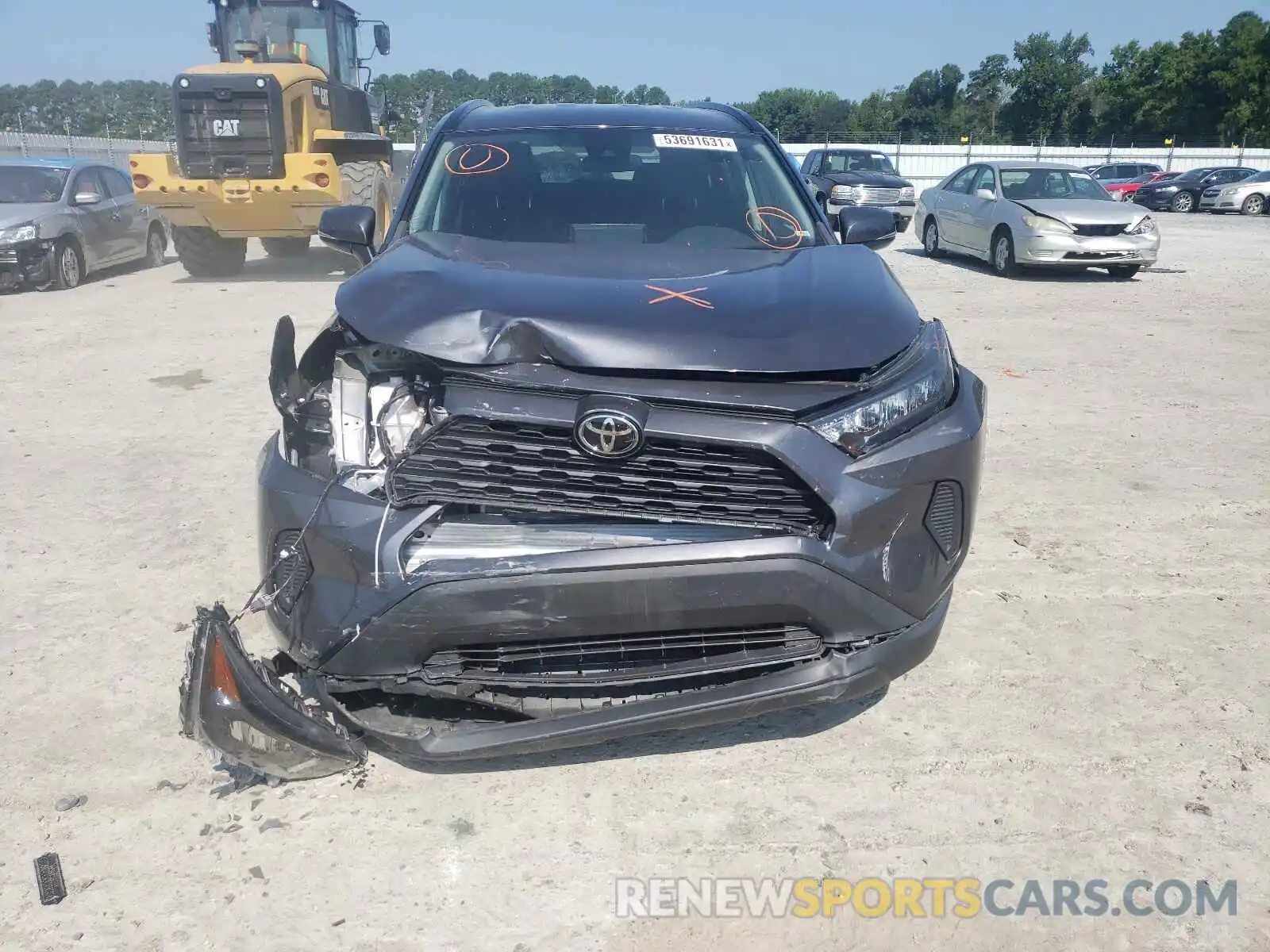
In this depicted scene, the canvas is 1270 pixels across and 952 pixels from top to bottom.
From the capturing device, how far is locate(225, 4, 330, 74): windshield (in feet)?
42.0

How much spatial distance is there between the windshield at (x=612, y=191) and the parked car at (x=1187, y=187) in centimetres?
2829

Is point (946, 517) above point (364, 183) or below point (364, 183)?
below

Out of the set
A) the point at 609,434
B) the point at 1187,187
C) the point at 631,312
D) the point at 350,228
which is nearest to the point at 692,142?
the point at 350,228

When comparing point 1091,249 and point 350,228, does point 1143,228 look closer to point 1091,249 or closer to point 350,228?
point 1091,249

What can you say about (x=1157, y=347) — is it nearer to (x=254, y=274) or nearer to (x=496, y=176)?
(x=496, y=176)

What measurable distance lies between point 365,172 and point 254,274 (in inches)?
96.7

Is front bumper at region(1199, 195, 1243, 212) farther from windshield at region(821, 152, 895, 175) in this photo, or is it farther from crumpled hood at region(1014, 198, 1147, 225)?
crumpled hood at region(1014, 198, 1147, 225)

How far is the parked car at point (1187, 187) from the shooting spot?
27.6 metres

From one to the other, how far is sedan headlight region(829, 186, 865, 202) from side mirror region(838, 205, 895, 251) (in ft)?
48.0

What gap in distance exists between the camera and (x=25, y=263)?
Result: 1184cm

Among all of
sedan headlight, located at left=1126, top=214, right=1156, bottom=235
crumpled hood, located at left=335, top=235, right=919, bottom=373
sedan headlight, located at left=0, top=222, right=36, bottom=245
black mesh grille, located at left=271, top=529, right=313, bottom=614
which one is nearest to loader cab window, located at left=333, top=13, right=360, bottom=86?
sedan headlight, located at left=0, top=222, right=36, bottom=245

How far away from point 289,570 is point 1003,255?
1292 centimetres

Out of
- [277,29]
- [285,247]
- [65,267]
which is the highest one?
[277,29]

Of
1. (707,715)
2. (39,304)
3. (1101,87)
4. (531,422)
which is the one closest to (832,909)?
(707,715)
